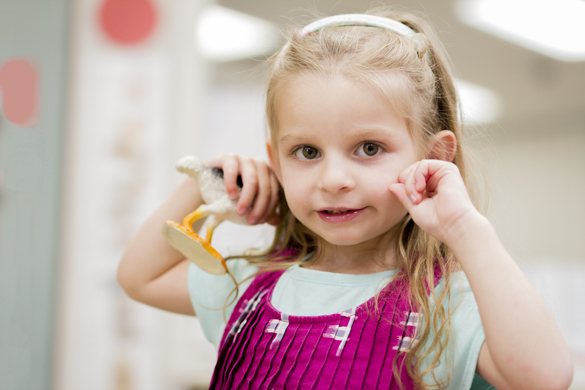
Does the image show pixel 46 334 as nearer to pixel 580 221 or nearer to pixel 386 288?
pixel 386 288

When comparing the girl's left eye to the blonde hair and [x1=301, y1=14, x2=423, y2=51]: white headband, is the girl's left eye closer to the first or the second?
the blonde hair

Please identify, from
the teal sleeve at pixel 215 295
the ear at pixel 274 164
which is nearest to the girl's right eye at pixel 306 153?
the ear at pixel 274 164

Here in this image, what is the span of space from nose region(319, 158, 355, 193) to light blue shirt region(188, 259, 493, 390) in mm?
130

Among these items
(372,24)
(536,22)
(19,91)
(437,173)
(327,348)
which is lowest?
(327,348)

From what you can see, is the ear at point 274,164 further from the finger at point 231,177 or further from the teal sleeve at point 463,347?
the teal sleeve at point 463,347

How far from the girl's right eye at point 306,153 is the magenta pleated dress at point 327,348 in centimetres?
18

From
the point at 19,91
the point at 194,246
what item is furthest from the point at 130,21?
the point at 194,246

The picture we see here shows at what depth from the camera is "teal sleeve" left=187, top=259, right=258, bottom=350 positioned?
0.79 m

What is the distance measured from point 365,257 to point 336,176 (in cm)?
16

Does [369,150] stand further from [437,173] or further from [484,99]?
[484,99]

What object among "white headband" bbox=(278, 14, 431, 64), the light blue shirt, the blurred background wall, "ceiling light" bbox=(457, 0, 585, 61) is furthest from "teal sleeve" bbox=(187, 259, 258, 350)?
"ceiling light" bbox=(457, 0, 585, 61)

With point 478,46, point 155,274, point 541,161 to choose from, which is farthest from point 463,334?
point 541,161

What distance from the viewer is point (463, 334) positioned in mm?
562

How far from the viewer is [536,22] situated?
2.21 metres
